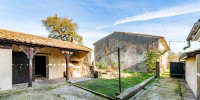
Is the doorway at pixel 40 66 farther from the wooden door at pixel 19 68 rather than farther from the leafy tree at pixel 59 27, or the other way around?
the leafy tree at pixel 59 27

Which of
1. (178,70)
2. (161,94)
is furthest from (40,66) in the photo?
(178,70)

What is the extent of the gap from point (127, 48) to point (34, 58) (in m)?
11.4

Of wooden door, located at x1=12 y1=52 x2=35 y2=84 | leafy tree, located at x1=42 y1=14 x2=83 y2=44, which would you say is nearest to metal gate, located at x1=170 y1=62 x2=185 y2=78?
wooden door, located at x1=12 y1=52 x2=35 y2=84

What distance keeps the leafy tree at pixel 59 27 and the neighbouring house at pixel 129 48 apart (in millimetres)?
8460

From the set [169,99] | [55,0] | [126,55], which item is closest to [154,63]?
[126,55]

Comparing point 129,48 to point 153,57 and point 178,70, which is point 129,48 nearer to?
point 153,57

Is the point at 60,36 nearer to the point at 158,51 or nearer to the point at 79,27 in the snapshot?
the point at 79,27

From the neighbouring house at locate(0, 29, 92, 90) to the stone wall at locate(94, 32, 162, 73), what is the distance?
5.40m

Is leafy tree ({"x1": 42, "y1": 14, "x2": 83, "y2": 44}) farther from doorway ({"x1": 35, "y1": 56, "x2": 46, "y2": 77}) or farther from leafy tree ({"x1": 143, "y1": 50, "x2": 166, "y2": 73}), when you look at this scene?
leafy tree ({"x1": 143, "y1": 50, "x2": 166, "y2": 73})

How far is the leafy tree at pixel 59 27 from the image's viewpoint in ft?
67.1

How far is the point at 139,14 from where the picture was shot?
991cm

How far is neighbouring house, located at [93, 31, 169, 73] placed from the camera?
40.4ft

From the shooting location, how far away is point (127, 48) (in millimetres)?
13867

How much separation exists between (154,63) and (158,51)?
183 cm
